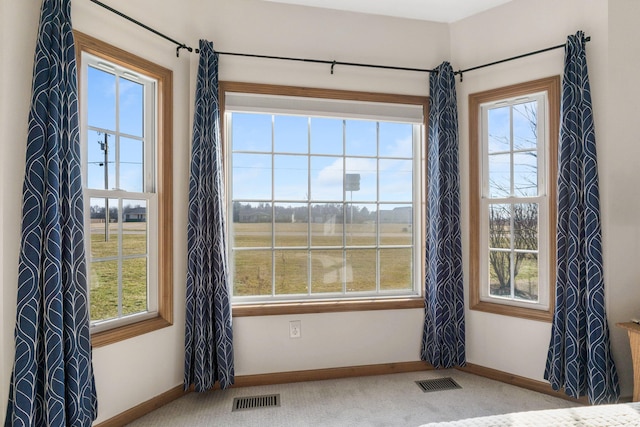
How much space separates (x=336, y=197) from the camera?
2.96 meters

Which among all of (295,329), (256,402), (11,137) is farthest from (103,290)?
(295,329)

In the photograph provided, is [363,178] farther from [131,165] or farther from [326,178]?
[131,165]

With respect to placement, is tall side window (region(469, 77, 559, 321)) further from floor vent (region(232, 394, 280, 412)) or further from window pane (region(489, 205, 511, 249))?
floor vent (region(232, 394, 280, 412))

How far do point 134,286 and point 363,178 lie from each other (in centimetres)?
184

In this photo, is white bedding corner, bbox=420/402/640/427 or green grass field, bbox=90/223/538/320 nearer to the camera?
white bedding corner, bbox=420/402/640/427

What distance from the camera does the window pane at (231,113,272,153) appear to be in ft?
9.14

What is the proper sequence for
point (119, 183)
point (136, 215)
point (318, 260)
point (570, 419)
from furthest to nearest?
point (318, 260), point (136, 215), point (119, 183), point (570, 419)

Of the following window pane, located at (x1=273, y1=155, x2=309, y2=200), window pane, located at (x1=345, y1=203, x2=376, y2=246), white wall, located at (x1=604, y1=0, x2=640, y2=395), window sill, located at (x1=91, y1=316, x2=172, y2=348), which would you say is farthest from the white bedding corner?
window pane, located at (x1=273, y1=155, x2=309, y2=200)

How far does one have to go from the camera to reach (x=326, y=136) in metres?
2.94

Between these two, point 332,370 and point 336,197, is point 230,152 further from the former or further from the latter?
point 332,370

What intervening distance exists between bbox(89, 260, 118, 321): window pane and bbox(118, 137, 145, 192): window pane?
19.2 inches

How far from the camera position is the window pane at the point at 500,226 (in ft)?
9.21

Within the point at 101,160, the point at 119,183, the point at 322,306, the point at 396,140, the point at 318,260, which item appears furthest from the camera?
the point at 396,140

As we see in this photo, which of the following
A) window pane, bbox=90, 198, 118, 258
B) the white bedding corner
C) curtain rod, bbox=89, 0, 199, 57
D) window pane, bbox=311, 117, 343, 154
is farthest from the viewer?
window pane, bbox=311, 117, 343, 154
